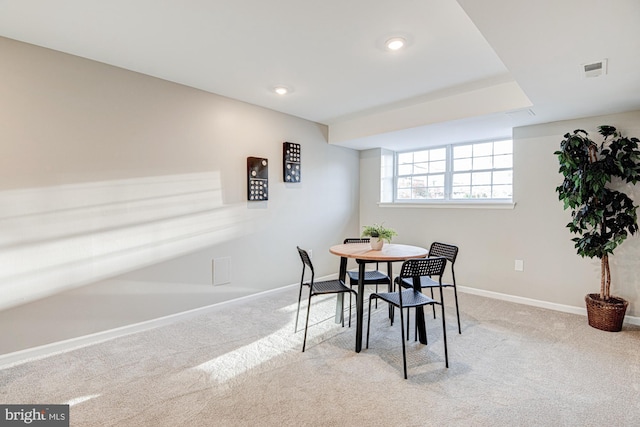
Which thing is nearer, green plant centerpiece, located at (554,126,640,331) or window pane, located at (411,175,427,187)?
green plant centerpiece, located at (554,126,640,331)

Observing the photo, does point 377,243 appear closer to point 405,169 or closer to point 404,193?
point 404,193

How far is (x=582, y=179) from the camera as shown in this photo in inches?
117

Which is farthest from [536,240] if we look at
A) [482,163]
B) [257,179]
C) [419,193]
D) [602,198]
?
[257,179]

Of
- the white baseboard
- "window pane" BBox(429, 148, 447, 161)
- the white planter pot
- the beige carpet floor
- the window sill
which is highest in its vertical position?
"window pane" BBox(429, 148, 447, 161)

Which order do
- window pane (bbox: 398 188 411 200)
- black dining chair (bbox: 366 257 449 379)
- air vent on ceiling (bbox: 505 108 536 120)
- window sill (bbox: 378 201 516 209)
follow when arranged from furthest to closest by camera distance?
window pane (bbox: 398 188 411 200)
window sill (bbox: 378 201 516 209)
air vent on ceiling (bbox: 505 108 536 120)
black dining chair (bbox: 366 257 449 379)

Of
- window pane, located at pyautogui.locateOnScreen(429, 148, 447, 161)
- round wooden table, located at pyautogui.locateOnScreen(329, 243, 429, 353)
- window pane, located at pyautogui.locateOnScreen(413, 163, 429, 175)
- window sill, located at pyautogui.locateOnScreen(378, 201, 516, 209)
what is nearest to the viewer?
round wooden table, located at pyautogui.locateOnScreen(329, 243, 429, 353)

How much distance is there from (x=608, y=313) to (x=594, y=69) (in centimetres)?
214

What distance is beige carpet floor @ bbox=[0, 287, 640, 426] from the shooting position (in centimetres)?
178

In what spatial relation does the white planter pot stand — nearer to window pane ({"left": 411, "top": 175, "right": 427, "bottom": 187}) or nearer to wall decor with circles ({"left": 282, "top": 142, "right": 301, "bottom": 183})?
wall decor with circles ({"left": 282, "top": 142, "right": 301, "bottom": 183})

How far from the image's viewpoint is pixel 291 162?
4.14 m

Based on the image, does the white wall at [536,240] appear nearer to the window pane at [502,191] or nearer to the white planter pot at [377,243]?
the window pane at [502,191]

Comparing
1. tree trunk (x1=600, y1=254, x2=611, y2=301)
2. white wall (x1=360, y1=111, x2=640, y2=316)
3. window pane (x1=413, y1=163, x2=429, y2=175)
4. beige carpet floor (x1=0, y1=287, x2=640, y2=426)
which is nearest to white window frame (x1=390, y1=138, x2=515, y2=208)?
white wall (x1=360, y1=111, x2=640, y2=316)

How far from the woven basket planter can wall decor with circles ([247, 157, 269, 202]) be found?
11.6 ft

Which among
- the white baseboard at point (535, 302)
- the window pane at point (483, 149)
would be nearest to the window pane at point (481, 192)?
the window pane at point (483, 149)
